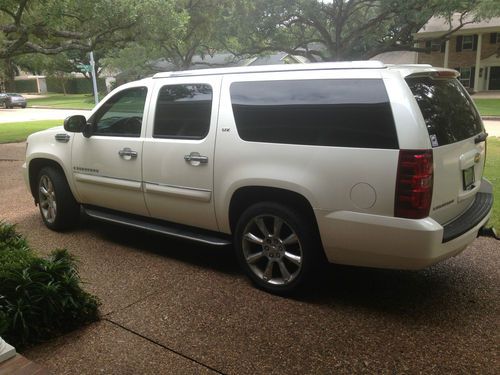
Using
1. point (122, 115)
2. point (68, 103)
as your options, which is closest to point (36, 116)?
point (68, 103)

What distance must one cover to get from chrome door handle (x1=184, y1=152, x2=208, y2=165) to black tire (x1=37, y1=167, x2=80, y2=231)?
2.10 metres

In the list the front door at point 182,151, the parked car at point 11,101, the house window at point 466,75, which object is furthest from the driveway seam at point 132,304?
the parked car at point 11,101

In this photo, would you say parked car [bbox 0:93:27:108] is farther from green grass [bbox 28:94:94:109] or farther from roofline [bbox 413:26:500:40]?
roofline [bbox 413:26:500:40]

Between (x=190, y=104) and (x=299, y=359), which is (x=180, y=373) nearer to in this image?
(x=299, y=359)

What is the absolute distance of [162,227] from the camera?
504cm

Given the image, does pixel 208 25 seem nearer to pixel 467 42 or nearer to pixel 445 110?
pixel 445 110

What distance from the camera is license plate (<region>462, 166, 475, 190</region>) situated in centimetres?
393

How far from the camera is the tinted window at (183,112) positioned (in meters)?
4.58

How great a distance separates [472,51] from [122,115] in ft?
133

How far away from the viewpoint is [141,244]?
5.59 meters

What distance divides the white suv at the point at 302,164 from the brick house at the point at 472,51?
36398 millimetres

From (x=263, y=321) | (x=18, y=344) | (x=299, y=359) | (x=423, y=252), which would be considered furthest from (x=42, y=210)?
(x=423, y=252)

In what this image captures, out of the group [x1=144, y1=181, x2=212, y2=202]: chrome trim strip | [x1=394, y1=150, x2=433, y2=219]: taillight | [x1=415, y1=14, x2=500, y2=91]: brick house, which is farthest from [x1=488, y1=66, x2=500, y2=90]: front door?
[x1=394, y1=150, x2=433, y2=219]: taillight

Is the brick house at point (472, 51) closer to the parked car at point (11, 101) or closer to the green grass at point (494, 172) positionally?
Result: the green grass at point (494, 172)
